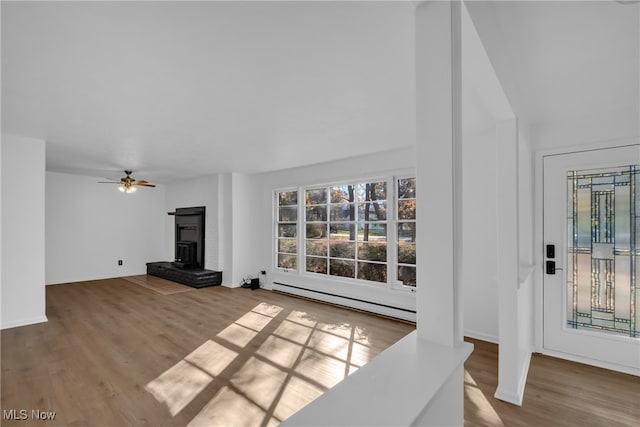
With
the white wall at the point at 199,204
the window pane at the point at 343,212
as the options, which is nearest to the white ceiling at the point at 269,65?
the window pane at the point at 343,212

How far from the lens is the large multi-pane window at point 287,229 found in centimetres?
626

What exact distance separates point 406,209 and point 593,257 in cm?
217

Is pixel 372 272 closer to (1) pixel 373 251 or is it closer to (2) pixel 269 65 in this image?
(1) pixel 373 251

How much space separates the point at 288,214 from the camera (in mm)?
6414

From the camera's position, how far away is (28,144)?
4098 mm

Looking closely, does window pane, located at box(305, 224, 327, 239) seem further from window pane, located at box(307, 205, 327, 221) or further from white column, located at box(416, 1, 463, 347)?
white column, located at box(416, 1, 463, 347)

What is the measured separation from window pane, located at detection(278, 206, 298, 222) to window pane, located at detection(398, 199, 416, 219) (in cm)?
229

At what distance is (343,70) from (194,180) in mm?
6242

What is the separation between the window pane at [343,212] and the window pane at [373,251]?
52cm

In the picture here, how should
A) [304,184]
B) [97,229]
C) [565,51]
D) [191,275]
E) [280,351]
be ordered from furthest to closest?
1. [97,229]
2. [191,275]
3. [304,184]
4. [280,351]
5. [565,51]

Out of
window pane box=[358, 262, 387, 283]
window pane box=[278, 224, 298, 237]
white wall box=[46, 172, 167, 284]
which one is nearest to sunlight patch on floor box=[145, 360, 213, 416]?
window pane box=[358, 262, 387, 283]

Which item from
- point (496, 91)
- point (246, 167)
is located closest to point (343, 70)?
point (496, 91)

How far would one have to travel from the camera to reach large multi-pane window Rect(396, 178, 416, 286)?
455 centimetres

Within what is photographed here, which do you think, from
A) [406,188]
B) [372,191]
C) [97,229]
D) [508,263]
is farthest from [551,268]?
[97,229]
